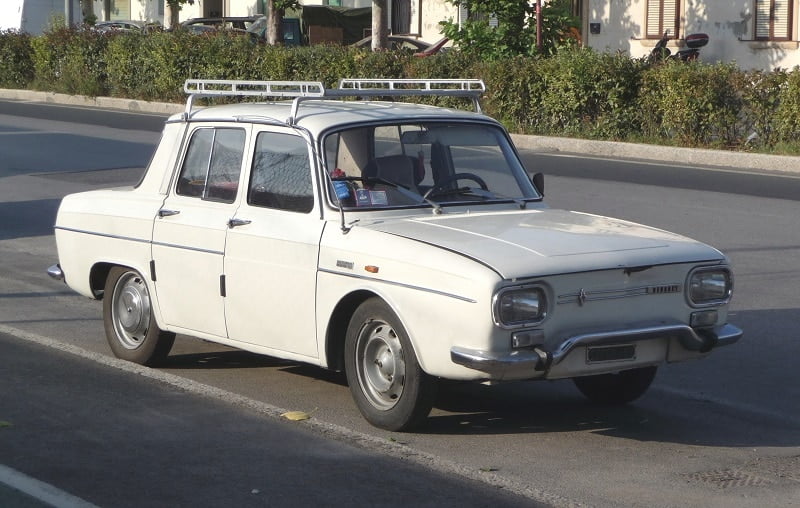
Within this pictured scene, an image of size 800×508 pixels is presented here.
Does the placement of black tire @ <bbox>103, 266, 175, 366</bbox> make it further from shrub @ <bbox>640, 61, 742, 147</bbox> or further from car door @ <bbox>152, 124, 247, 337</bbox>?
shrub @ <bbox>640, 61, 742, 147</bbox>

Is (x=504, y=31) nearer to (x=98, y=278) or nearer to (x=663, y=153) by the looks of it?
(x=663, y=153)

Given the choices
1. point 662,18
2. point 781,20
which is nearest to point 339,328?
point 781,20

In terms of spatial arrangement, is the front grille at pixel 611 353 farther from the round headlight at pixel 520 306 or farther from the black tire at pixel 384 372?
the black tire at pixel 384 372

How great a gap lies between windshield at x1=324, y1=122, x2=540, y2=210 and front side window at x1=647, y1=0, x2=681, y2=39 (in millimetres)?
29337

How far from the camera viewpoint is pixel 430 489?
5.55 m

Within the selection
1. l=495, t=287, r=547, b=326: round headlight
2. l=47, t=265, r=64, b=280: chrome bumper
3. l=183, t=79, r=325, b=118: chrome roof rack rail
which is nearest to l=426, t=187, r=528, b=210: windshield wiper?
l=183, t=79, r=325, b=118: chrome roof rack rail

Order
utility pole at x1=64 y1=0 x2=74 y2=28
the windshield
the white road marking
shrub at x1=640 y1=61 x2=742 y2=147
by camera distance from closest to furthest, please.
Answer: the white road marking < the windshield < shrub at x1=640 y1=61 x2=742 y2=147 < utility pole at x1=64 y1=0 x2=74 y2=28

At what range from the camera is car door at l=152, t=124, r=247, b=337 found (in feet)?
23.9

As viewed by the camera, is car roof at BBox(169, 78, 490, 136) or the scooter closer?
car roof at BBox(169, 78, 490, 136)

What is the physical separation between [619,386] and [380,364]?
1.47 meters

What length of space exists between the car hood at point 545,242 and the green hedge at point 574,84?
46.6ft

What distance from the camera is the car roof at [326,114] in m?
7.10

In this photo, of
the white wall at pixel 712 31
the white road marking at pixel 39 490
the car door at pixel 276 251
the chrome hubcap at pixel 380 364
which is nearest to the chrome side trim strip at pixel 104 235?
the car door at pixel 276 251

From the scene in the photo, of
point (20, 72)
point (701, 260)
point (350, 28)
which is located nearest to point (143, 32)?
point (20, 72)
